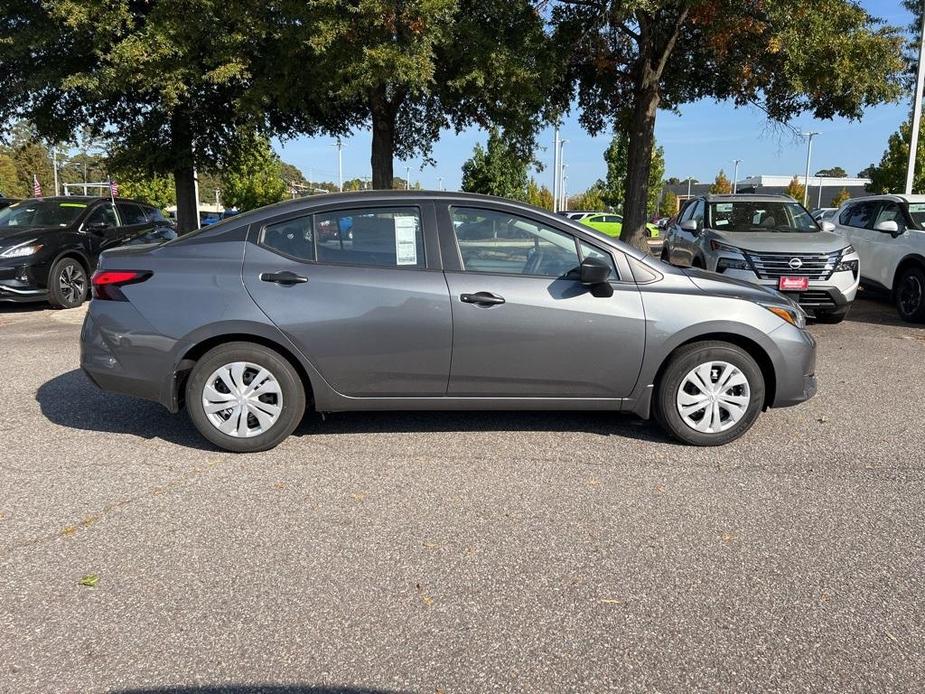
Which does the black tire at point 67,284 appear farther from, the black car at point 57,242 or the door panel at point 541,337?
the door panel at point 541,337

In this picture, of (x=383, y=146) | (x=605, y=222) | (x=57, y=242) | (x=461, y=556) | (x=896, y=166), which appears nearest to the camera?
(x=461, y=556)

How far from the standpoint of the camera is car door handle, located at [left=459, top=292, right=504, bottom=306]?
4.44m

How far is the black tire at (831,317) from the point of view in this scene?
941 centimetres

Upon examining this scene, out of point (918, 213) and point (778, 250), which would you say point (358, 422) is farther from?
point (918, 213)

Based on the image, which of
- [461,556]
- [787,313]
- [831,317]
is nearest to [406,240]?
[461,556]

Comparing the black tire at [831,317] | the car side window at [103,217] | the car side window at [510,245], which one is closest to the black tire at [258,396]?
the car side window at [510,245]

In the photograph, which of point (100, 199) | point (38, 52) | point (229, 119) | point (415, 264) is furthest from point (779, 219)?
point (38, 52)

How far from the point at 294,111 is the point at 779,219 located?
10897 mm

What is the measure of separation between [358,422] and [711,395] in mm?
2424

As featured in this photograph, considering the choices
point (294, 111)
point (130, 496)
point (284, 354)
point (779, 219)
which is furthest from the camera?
point (294, 111)

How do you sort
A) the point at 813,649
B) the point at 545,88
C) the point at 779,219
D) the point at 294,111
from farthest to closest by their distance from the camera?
the point at 294,111
the point at 545,88
the point at 779,219
the point at 813,649

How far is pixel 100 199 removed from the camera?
11.5m

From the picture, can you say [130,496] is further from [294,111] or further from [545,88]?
[294,111]

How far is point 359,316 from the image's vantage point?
4.43 meters
